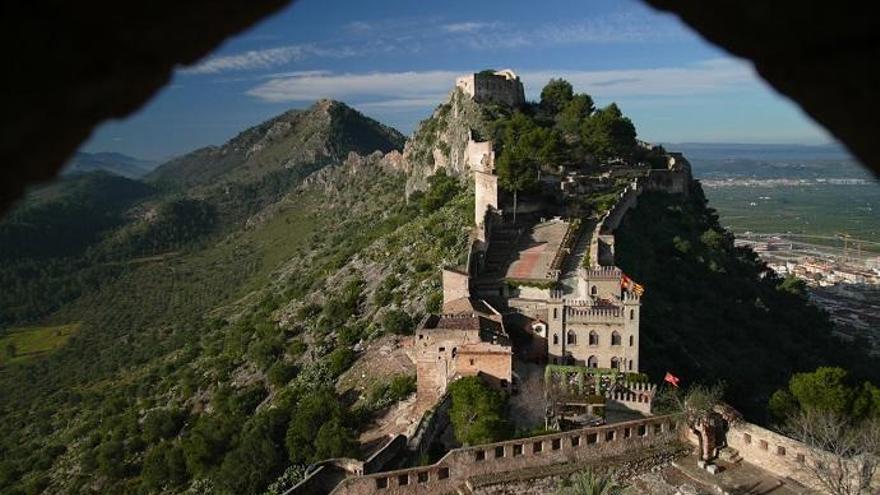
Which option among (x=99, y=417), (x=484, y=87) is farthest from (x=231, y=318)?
(x=484, y=87)

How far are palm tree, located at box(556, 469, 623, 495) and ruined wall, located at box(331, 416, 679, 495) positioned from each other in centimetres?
75

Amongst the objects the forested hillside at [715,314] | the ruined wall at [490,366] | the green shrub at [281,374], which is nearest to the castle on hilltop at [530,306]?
the ruined wall at [490,366]

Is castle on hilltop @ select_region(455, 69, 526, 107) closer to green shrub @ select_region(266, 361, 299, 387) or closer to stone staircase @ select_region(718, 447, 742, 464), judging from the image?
green shrub @ select_region(266, 361, 299, 387)

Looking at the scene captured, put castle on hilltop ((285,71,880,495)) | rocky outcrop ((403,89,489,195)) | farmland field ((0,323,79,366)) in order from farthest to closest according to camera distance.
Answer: farmland field ((0,323,79,366)) < rocky outcrop ((403,89,489,195)) < castle on hilltop ((285,71,880,495))

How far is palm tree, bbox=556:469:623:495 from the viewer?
66.5 ft

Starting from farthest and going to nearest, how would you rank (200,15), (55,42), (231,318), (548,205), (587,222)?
1. (231,318)
2. (548,205)
3. (587,222)
4. (200,15)
5. (55,42)

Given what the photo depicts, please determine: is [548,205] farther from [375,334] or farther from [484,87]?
[484,87]

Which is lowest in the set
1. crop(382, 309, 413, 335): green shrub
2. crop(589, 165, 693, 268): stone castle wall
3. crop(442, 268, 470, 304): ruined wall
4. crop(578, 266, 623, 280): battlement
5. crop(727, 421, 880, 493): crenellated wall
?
crop(382, 309, 413, 335): green shrub

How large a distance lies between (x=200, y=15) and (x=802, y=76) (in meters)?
2.63

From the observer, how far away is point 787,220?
622 feet

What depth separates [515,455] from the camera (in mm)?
21906

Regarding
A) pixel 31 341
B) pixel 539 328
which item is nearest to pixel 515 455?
pixel 539 328

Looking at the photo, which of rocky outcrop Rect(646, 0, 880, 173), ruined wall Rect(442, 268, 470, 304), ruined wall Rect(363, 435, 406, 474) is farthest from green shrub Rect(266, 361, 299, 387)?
rocky outcrop Rect(646, 0, 880, 173)

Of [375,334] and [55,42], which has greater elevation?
[55,42]
